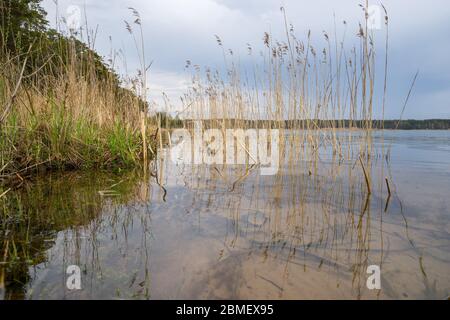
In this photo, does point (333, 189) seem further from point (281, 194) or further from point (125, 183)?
point (125, 183)

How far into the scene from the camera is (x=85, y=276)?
0.82 meters

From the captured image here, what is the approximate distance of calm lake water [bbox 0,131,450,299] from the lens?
796 millimetres

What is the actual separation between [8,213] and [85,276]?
0.80 m

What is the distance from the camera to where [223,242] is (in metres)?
1.12

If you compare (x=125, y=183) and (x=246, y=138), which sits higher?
(x=246, y=138)

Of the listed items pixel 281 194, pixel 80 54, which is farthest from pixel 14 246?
pixel 80 54

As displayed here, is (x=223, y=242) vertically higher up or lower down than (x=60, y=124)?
lower down

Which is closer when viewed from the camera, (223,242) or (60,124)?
(223,242)

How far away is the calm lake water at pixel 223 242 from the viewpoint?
2.61ft

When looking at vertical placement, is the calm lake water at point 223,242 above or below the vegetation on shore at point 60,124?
below

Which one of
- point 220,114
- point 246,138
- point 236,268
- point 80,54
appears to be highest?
point 80,54

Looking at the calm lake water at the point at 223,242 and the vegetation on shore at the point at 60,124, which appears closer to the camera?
the calm lake water at the point at 223,242

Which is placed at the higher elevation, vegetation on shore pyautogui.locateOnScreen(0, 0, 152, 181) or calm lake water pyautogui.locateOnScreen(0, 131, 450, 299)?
vegetation on shore pyautogui.locateOnScreen(0, 0, 152, 181)

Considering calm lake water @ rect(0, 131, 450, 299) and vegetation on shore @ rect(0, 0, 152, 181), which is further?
vegetation on shore @ rect(0, 0, 152, 181)
